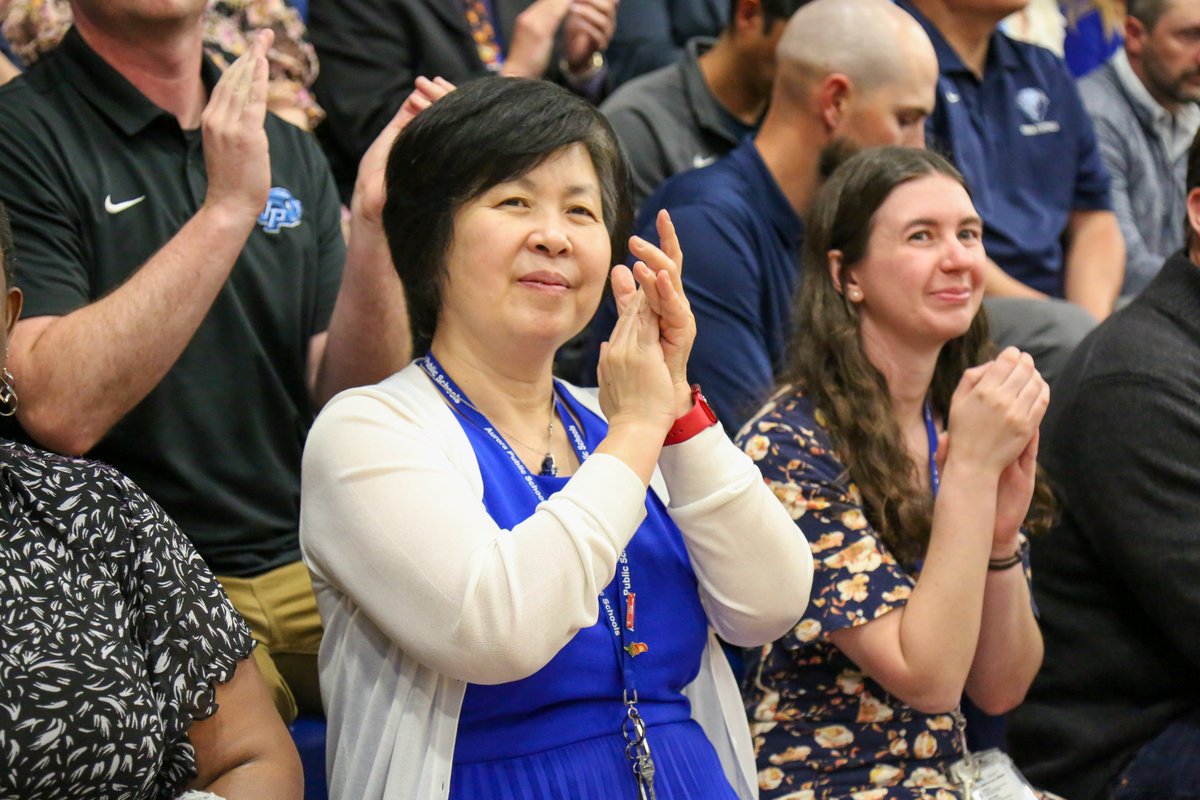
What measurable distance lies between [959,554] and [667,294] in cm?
63

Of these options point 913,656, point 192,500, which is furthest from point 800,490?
point 192,500

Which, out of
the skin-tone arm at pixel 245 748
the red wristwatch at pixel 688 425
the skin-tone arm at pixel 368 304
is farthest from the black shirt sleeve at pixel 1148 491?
the skin-tone arm at pixel 245 748

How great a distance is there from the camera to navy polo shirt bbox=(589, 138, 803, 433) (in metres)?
2.66

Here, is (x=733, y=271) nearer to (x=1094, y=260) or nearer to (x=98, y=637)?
(x=1094, y=260)

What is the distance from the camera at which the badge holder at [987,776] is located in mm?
2064

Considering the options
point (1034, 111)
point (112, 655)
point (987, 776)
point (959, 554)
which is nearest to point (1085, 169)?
point (1034, 111)

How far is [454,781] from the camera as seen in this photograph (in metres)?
1.66

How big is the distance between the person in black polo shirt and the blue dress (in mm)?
518

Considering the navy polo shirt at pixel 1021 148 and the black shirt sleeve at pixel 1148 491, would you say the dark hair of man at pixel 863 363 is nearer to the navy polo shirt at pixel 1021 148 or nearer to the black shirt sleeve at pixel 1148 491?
the black shirt sleeve at pixel 1148 491

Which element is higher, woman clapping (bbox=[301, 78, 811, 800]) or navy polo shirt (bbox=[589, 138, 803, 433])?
woman clapping (bbox=[301, 78, 811, 800])

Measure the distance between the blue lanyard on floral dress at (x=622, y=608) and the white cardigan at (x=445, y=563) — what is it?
3 centimetres

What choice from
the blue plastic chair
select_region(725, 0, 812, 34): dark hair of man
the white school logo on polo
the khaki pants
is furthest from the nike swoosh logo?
the white school logo on polo

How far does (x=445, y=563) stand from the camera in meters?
1.58

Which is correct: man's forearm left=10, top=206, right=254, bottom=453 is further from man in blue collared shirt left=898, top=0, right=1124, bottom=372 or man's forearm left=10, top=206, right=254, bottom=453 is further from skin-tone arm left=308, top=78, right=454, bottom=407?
man in blue collared shirt left=898, top=0, right=1124, bottom=372
